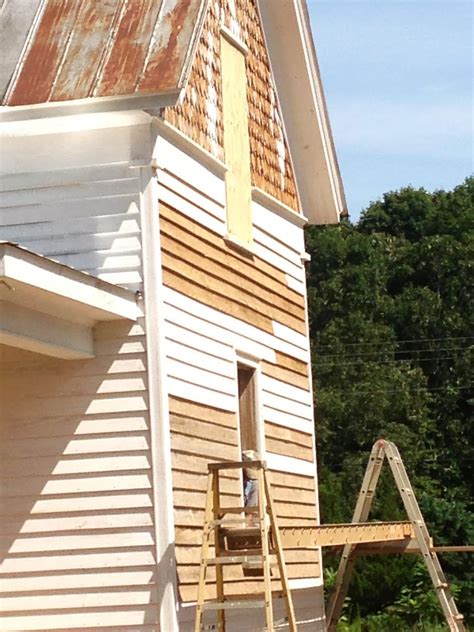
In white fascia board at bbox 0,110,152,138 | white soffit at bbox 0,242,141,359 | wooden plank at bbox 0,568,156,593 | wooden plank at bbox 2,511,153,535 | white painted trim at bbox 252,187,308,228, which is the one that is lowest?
wooden plank at bbox 0,568,156,593

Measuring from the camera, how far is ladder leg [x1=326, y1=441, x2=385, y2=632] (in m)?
15.5

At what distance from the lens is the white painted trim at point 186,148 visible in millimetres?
12788

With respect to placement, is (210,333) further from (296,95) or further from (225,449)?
(296,95)

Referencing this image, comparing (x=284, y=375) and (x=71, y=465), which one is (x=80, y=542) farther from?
(x=284, y=375)

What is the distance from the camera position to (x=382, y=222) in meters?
51.4

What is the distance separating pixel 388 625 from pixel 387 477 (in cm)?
785

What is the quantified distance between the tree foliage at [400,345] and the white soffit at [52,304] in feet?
93.6

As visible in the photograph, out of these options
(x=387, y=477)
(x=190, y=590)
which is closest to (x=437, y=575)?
(x=190, y=590)

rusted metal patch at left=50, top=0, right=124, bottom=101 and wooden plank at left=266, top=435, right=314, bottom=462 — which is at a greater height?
rusted metal patch at left=50, top=0, right=124, bottom=101

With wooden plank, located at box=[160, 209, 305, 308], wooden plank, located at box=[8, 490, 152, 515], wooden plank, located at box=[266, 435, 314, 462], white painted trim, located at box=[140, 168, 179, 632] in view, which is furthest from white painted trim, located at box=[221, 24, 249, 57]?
wooden plank, located at box=[8, 490, 152, 515]

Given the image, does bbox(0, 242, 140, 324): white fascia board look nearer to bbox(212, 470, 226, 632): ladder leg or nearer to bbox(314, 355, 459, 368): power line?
bbox(212, 470, 226, 632): ladder leg

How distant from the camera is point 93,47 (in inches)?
522

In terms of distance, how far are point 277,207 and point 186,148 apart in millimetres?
2791

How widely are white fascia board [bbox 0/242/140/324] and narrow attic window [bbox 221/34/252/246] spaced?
2485 millimetres
